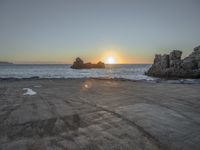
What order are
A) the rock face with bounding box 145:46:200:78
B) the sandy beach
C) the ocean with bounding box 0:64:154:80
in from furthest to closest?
the ocean with bounding box 0:64:154:80 → the rock face with bounding box 145:46:200:78 → the sandy beach

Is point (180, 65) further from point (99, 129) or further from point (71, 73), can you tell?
point (99, 129)

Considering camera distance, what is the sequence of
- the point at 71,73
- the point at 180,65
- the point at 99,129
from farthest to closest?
the point at 71,73 < the point at 180,65 < the point at 99,129

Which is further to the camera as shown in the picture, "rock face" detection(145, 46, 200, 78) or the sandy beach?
"rock face" detection(145, 46, 200, 78)

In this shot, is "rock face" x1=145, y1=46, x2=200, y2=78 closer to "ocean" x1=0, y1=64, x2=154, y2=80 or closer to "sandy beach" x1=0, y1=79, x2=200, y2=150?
"ocean" x1=0, y1=64, x2=154, y2=80

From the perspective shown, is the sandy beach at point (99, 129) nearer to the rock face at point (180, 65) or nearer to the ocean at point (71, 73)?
the ocean at point (71, 73)

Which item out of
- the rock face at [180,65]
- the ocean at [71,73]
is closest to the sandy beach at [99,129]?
the ocean at [71,73]

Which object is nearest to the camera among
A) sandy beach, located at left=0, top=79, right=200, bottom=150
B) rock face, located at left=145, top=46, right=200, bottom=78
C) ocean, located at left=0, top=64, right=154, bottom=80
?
sandy beach, located at left=0, top=79, right=200, bottom=150

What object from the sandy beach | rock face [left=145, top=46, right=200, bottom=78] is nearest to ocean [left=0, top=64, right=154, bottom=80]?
rock face [left=145, top=46, right=200, bottom=78]

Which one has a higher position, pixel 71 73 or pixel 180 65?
pixel 180 65

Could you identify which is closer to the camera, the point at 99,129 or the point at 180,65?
the point at 99,129

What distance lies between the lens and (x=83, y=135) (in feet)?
16.2

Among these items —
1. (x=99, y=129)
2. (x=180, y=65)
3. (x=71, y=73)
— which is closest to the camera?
(x=99, y=129)

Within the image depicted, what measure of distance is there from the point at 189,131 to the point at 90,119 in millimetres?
3247

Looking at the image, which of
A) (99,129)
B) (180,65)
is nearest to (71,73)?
(180,65)
